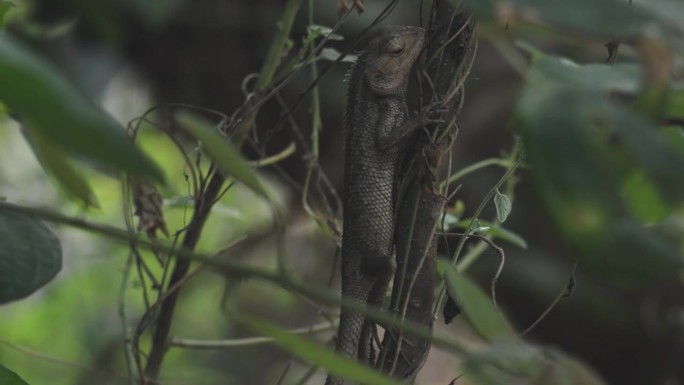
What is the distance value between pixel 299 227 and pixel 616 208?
11.7 ft

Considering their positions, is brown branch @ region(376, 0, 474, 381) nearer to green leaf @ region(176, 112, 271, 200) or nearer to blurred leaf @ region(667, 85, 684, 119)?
blurred leaf @ region(667, 85, 684, 119)

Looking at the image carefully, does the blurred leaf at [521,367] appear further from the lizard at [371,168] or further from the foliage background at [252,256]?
the foliage background at [252,256]

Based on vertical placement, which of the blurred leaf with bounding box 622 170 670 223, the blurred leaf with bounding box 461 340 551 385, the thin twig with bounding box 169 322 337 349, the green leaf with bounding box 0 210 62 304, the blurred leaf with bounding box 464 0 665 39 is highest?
the blurred leaf with bounding box 464 0 665 39

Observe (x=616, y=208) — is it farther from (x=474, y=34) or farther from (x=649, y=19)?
(x=474, y=34)

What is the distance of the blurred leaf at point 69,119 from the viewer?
2.26 ft

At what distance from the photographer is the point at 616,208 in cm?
75

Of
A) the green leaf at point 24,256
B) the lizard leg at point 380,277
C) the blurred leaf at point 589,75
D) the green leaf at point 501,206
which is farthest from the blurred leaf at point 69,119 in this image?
the lizard leg at point 380,277

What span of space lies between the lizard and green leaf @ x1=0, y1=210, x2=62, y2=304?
45 centimetres

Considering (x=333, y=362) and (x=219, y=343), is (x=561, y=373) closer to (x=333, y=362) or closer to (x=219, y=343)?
(x=333, y=362)

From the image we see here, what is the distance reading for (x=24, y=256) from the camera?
1323mm

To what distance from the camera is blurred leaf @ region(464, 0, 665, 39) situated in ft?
2.37

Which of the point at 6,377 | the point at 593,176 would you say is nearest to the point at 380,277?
the point at 6,377

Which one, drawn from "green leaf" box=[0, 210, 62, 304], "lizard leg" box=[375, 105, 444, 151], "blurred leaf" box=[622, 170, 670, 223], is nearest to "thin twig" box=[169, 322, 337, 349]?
"lizard leg" box=[375, 105, 444, 151]

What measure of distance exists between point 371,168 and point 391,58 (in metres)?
0.32
